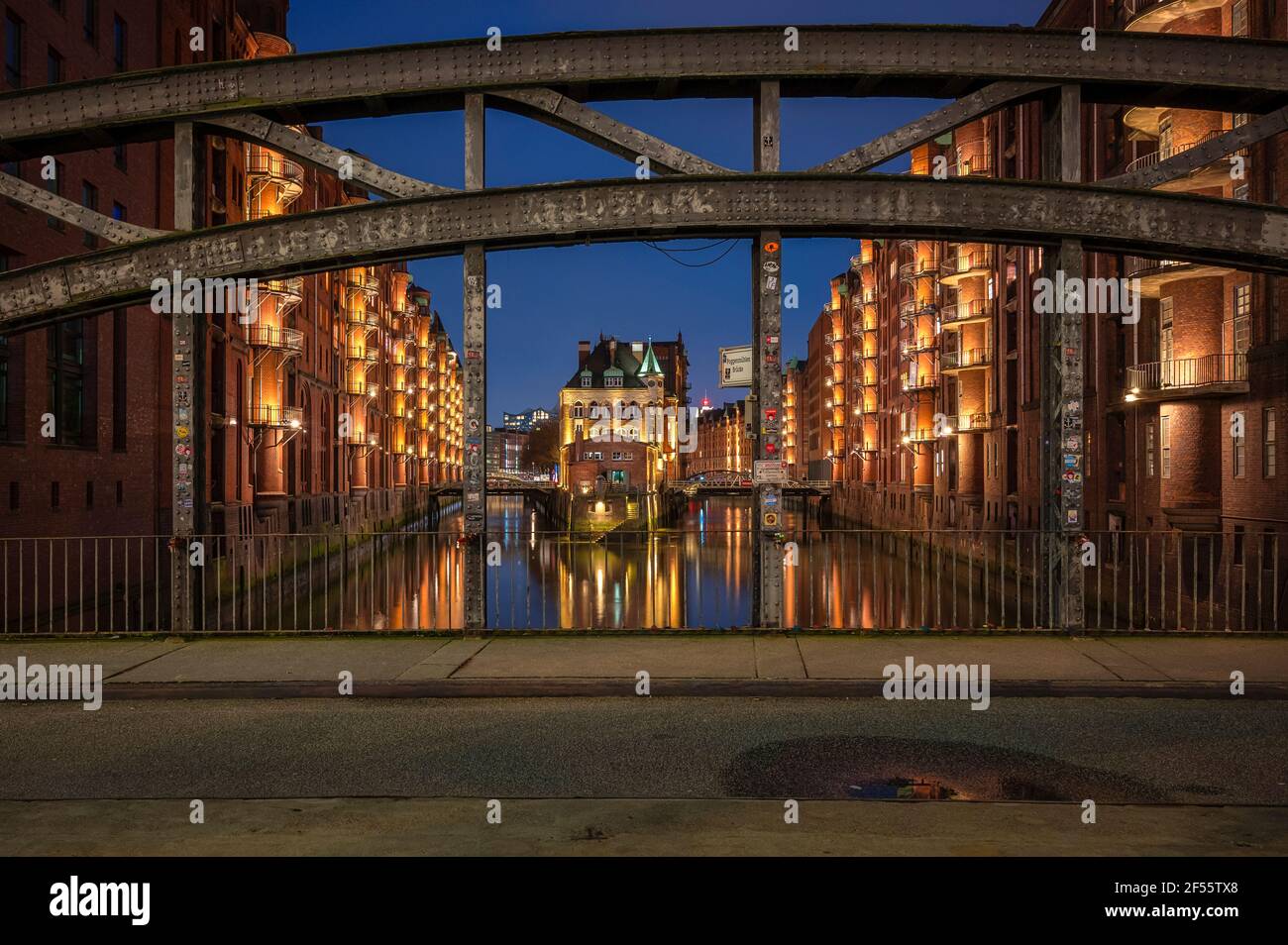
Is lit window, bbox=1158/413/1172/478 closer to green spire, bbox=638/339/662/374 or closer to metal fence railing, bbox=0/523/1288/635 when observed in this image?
metal fence railing, bbox=0/523/1288/635

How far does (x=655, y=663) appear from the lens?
10250 mm

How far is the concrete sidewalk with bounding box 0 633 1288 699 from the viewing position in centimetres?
919

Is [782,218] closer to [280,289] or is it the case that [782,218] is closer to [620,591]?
[620,591]

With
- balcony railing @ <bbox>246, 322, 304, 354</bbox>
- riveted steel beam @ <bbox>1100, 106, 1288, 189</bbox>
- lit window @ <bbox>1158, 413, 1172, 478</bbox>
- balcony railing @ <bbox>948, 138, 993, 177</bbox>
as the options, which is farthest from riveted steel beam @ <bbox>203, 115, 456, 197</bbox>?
balcony railing @ <bbox>948, 138, 993, 177</bbox>

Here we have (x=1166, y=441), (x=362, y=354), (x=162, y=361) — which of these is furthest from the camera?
(x=362, y=354)

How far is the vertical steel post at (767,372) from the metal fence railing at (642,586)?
0.89 ft

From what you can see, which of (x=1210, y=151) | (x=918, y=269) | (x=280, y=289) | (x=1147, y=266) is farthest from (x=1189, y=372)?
(x=280, y=289)

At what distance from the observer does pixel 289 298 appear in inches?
1481

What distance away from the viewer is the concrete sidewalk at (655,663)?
9.19 meters

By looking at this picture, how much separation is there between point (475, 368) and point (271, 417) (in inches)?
1260

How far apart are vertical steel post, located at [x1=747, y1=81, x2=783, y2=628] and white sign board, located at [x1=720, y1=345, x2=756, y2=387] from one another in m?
0.71

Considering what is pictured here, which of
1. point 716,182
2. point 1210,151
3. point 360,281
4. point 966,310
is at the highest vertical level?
point 360,281

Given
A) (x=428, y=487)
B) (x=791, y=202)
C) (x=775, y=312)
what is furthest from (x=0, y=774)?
(x=428, y=487)

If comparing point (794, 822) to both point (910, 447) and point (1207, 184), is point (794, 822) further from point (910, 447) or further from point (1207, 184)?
point (910, 447)
